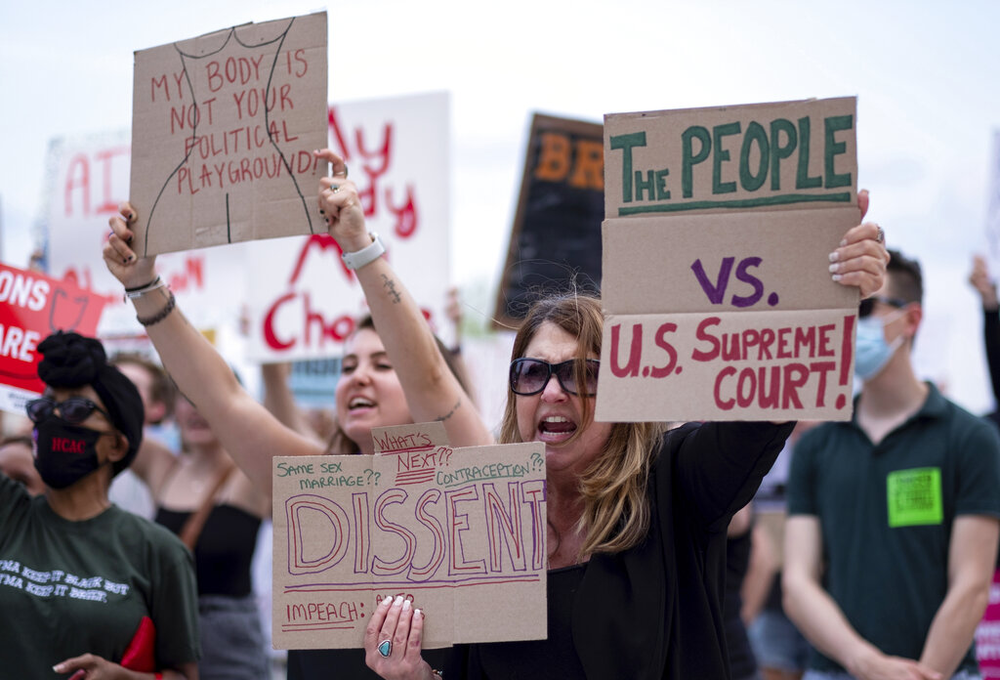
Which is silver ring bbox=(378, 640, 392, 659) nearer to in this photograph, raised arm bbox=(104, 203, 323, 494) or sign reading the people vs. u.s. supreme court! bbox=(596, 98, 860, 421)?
sign reading the people vs. u.s. supreme court! bbox=(596, 98, 860, 421)

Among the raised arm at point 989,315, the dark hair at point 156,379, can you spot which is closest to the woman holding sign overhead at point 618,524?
the raised arm at point 989,315

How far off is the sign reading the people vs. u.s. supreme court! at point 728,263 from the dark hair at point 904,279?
7.55 feet

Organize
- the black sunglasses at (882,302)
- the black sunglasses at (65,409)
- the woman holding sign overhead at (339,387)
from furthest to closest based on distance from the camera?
the black sunglasses at (882,302) < the black sunglasses at (65,409) < the woman holding sign overhead at (339,387)

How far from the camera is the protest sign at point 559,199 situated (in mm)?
5422

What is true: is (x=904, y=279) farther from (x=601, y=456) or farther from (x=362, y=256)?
(x=362, y=256)

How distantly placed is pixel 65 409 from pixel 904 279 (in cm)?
312

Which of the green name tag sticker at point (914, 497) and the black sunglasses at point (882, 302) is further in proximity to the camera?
the black sunglasses at point (882, 302)

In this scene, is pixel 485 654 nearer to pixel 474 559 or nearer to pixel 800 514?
pixel 474 559

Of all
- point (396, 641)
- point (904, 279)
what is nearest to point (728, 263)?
point (396, 641)

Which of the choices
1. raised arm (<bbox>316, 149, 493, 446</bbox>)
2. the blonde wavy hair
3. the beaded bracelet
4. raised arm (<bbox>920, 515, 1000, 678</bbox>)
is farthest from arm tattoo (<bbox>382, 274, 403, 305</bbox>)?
raised arm (<bbox>920, 515, 1000, 678</bbox>)

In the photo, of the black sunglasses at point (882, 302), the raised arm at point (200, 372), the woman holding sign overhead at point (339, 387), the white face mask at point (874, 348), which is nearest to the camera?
the woman holding sign overhead at point (339, 387)

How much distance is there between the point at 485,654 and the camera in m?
2.09

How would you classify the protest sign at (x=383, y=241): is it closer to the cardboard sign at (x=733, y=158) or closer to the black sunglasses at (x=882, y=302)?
the black sunglasses at (x=882, y=302)

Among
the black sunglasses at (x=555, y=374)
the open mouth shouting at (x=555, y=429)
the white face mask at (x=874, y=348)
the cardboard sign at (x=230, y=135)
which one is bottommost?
the open mouth shouting at (x=555, y=429)
